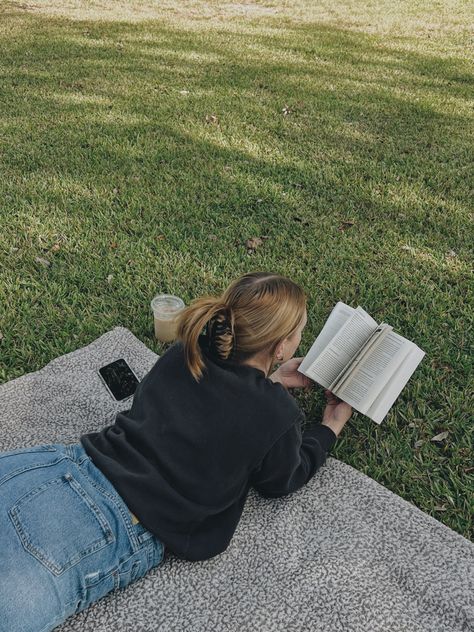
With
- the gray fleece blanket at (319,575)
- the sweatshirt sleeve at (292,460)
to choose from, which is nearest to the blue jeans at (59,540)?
the gray fleece blanket at (319,575)

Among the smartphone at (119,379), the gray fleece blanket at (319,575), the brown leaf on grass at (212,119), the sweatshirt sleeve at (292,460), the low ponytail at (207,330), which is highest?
the low ponytail at (207,330)

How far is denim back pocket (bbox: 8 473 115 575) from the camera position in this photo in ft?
5.18

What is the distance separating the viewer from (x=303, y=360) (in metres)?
2.53

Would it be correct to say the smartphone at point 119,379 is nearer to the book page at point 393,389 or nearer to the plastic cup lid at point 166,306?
the plastic cup lid at point 166,306

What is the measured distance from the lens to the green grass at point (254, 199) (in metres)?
2.94

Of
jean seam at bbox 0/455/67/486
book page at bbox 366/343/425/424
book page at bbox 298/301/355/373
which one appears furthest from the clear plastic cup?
jean seam at bbox 0/455/67/486

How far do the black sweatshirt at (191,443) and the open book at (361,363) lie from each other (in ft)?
2.10

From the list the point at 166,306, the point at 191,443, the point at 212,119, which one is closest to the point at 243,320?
the point at 191,443

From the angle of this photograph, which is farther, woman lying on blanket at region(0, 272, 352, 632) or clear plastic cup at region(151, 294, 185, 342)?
clear plastic cup at region(151, 294, 185, 342)

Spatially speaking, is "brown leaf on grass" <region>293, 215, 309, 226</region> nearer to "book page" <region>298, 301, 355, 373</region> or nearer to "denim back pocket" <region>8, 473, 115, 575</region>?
"book page" <region>298, 301, 355, 373</region>

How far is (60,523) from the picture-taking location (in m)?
1.63

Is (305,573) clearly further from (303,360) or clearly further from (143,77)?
(143,77)

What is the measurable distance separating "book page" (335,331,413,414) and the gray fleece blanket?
0.95 ft

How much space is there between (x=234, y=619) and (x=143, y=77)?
6.64 m
